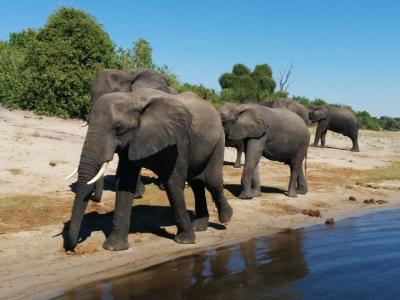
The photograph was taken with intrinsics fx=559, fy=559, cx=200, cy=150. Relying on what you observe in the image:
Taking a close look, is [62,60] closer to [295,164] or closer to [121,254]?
[295,164]

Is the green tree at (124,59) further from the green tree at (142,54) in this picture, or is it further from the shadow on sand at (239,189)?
the shadow on sand at (239,189)

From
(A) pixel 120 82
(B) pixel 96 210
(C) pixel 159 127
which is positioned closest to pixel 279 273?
(C) pixel 159 127

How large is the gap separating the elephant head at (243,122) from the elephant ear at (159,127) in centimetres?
483

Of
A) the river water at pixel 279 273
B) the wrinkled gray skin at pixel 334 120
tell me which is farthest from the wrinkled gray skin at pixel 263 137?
the wrinkled gray skin at pixel 334 120

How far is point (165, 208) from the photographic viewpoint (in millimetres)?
11531

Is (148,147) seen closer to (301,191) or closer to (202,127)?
(202,127)

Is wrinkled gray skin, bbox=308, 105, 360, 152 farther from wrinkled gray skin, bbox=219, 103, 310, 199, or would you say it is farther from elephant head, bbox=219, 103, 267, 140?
elephant head, bbox=219, 103, 267, 140

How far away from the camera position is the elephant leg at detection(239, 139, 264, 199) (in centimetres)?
1324

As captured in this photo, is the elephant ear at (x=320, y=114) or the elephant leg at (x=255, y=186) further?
the elephant ear at (x=320, y=114)

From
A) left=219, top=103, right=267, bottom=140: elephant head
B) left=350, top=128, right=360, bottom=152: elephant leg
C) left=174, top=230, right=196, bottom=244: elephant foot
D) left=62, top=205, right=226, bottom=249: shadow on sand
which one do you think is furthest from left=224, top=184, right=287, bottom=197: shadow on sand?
left=350, top=128, right=360, bottom=152: elephant leg

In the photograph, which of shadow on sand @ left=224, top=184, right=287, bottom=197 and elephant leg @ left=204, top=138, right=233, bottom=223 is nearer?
elephant leg @ left=204, top=138, right=233, bottom=223

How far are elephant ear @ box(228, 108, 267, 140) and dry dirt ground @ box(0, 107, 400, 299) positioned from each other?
1543 mm

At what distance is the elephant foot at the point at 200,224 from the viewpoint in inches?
408

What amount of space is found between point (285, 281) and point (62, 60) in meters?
19.7
